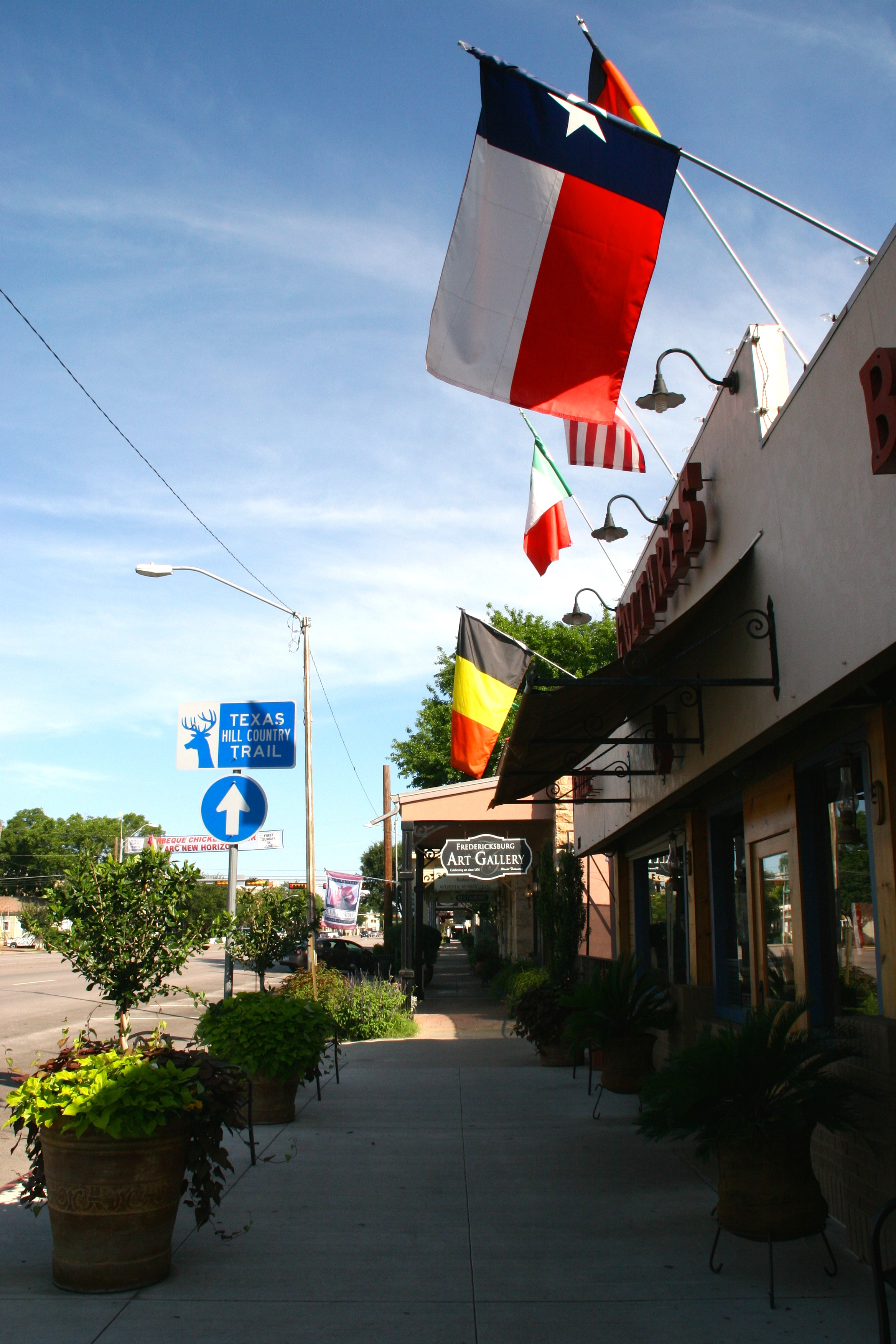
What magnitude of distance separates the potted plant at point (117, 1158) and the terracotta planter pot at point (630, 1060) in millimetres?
5328

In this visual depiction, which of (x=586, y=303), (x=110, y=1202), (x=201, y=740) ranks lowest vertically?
(x=110, y=1202)

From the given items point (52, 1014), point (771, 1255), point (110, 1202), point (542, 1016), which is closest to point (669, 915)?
point (542, 1016)

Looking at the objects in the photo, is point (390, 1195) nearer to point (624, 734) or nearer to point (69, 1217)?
point (69, 1217)

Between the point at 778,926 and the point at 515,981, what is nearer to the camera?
the point at 778,926

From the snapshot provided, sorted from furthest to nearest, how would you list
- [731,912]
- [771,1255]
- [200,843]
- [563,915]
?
[200,843] → [563,915] → [731,912] → [771,1255]

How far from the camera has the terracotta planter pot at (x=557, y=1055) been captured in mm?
12117

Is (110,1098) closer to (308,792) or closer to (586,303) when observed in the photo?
(586,303)

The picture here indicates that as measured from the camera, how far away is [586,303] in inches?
228

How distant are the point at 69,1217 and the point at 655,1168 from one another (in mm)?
4026

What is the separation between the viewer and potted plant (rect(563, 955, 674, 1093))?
8602mm

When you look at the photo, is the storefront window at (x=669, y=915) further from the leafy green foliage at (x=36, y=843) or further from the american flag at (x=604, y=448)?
the leafy green foliage at (x=36, y=843)

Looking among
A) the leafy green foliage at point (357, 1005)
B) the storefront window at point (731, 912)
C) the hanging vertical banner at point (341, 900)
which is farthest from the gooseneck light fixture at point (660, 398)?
the hanging vertical banner at point (341, 900)

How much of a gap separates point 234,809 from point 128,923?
1.75 m

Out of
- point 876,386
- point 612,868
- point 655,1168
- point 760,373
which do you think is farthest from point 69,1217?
point 612,868
